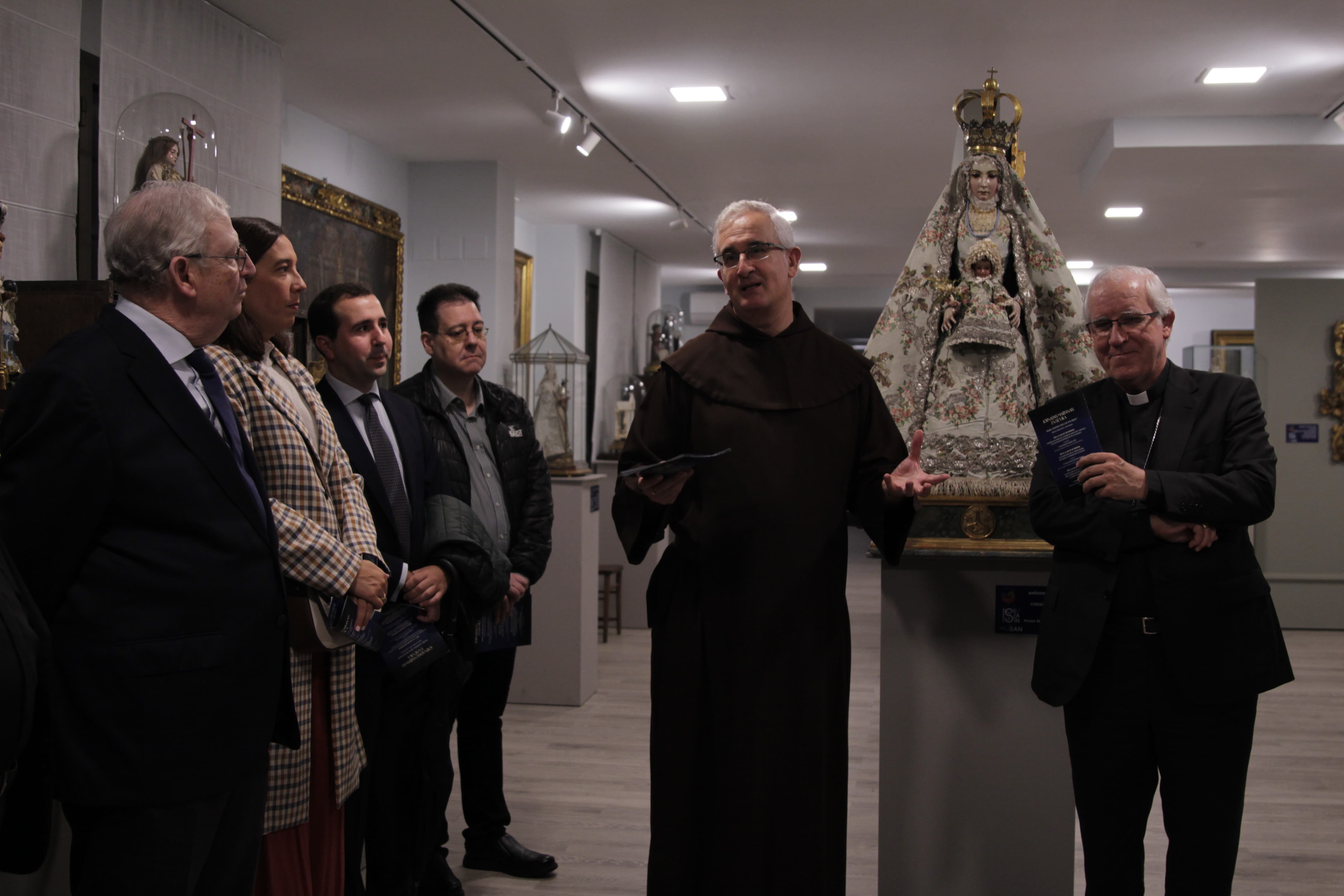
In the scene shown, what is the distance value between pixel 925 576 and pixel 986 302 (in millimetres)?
725

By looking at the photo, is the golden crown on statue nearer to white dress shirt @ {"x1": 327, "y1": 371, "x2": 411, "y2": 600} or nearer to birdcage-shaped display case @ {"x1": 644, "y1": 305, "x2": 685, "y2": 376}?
white dress shirt @ {"x1": 327, "y1": 371, "x2": 411, "y2": 600}

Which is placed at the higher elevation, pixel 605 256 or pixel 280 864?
pixel 605 256

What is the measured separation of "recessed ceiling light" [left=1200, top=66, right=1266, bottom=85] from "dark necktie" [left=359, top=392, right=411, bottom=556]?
4.70 meters

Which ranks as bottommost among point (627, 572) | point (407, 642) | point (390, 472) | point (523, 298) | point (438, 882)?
point (438, 882)

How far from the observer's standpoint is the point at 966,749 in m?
2.71

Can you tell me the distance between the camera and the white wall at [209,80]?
3611 millimetres

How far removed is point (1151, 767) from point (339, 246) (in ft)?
16.8

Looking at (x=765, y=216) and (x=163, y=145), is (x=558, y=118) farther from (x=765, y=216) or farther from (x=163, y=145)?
(x=765, y=216)

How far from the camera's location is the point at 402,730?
2.66 metres

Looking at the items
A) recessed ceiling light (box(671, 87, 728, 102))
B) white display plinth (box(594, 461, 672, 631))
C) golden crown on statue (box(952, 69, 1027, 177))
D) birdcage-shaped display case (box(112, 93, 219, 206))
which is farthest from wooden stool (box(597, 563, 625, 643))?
golden crown on statue (box(952, 69, 1027, 177))

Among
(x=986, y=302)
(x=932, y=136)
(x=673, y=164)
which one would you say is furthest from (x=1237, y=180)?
(x=986, y=302)

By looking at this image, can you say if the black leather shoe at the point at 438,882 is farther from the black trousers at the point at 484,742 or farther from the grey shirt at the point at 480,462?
the grey shirt at the point at 480,462

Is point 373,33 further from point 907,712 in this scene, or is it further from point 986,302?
point 907,712

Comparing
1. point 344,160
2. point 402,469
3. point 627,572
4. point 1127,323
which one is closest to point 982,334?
point 1127,323
